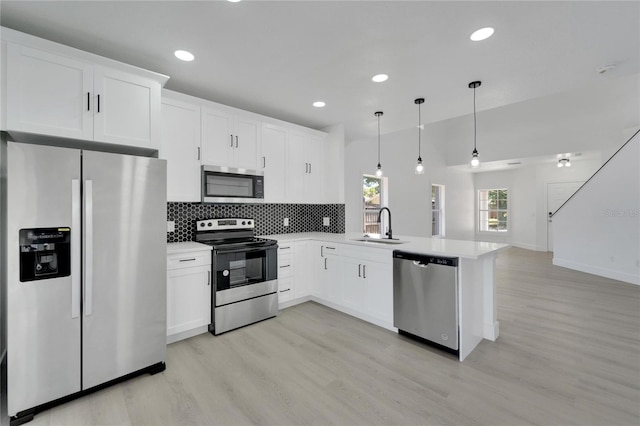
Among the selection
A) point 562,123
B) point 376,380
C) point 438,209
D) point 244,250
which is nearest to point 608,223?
point 562,123

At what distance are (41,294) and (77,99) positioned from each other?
143cm

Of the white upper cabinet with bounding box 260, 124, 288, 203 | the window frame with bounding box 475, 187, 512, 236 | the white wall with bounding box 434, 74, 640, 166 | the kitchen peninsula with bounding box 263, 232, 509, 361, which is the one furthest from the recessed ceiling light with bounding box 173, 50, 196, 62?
the window frame with bounding box 475, 187, 512, 236

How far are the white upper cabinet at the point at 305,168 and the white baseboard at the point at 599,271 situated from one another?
5593 millimetres

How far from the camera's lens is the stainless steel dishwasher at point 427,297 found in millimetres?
2438

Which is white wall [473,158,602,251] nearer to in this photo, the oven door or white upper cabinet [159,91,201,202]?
the oven door

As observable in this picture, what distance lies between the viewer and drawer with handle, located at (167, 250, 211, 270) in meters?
2.62

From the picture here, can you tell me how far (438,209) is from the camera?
333 inches

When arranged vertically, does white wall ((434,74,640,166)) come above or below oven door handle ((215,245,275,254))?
above

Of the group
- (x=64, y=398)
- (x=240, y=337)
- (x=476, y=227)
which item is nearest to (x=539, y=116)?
(x=476, y=227)

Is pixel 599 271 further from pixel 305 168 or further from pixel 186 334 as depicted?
pixel 186 334

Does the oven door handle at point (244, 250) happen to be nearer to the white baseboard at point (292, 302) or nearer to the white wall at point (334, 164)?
the white baseboard at point (292, 302)

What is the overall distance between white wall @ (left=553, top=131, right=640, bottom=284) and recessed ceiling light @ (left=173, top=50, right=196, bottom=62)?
6.91m

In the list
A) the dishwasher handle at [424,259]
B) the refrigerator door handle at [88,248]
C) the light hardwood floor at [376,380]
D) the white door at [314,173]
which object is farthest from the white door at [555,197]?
the refrigerator door handle at [88,248]

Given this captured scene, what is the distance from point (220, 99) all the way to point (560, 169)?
31.4 feet
